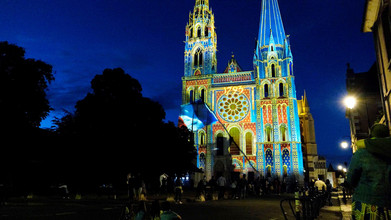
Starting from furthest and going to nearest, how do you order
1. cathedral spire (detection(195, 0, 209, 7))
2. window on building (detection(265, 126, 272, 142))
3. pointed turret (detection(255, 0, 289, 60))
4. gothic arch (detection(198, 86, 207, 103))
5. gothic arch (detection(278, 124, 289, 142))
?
cathedral spire (detection(195, 0, 209, 7))
pointed turret (detection(255, 0, 289, 60))
gothic arch (detection(198, 86, 207, 103))
window on building (detection(265, 126, 272, 142))
gothic arch (detection(278, 124, 289, 142))

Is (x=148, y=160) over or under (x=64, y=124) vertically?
under

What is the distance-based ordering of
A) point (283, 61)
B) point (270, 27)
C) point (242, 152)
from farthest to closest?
point (270, 27) < point (283, 61) < point (242, 152)

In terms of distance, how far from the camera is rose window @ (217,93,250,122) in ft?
133

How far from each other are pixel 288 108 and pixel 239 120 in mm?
6360

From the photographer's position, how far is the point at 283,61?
41.4m

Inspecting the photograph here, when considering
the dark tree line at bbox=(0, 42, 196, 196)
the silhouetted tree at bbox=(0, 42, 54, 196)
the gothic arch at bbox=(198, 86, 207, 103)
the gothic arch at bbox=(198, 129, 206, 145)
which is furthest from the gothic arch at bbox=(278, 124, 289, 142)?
the silhouetted tree at bbox=(0, 42, 54, 196)

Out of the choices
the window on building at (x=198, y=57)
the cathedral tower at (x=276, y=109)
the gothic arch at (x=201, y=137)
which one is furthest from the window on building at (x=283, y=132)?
the window on building at (x=198, y=57)

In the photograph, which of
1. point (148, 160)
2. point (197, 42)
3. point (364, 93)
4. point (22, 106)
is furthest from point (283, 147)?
point (22, 106)

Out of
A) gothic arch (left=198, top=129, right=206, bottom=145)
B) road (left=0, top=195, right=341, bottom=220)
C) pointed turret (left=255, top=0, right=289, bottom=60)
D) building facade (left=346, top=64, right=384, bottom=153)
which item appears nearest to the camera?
road (left=0, top=195, right=341, bottom=220)

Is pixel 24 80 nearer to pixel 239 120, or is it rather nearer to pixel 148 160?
pixel 148 160

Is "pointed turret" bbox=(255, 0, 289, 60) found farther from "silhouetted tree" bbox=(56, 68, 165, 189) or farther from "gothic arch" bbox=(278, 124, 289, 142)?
"silhouetted tree" bbox=(56, 68, 165, 189)

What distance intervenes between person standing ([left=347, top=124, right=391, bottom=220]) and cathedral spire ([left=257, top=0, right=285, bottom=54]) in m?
41.2

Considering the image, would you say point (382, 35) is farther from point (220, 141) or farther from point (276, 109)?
point (220, 141)

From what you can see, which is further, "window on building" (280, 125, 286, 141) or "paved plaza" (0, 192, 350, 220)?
"window on building" (280, 125, 286, 141)
